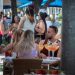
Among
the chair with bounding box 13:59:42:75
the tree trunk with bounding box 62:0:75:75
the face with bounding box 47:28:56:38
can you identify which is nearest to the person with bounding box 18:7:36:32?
the face with bounding box 47:28:56:38

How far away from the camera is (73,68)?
367 cm

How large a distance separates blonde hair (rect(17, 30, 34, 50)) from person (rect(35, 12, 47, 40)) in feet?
0.30

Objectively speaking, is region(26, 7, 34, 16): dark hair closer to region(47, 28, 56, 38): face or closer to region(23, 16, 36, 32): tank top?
region(23, 16, 36, 32): tank top

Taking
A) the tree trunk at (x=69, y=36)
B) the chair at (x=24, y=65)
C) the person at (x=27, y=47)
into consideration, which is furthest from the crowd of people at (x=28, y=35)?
the tree trunk at (x=69, y=36)

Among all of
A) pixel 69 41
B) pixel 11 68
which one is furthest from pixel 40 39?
pixel 69 41

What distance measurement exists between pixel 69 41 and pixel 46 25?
1.50 m

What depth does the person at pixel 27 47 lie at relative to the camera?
17.0 feet

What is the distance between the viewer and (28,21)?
519 centimetres

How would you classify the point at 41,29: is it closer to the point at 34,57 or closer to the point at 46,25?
the point at 46,25

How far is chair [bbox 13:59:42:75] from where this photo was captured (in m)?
5.05

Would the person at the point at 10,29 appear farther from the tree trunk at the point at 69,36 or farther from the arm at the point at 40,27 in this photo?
→ the tree trunk at the point at 69,36

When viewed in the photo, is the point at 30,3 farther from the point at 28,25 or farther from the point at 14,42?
the point at 14,42

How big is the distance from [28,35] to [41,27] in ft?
0.76

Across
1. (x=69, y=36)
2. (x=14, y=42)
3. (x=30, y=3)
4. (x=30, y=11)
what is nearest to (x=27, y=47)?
(x=14, y=42)
